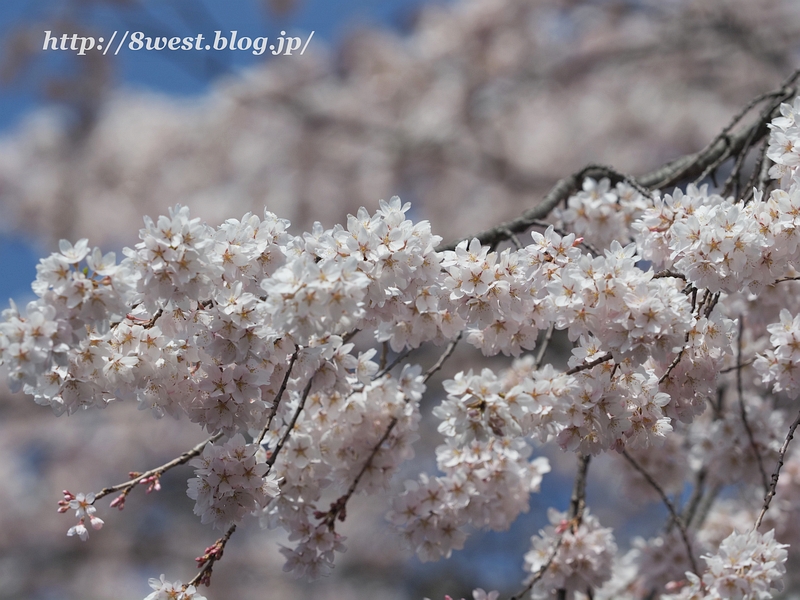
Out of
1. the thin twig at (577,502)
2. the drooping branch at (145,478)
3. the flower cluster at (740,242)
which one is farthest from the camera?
the thin twig at (577,502)

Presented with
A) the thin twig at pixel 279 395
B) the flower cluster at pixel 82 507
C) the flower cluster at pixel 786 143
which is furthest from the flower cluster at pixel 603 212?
the flower cluster at pixel 82 507

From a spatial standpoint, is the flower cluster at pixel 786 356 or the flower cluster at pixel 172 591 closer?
the flower cluster at pixel 172 591

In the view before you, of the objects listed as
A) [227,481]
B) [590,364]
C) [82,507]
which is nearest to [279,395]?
[227,481]

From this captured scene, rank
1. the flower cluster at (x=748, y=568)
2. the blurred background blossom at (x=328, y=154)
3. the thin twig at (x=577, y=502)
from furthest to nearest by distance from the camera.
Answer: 1. the blurred background blossom at (x=328, y=154)
2. the thin twig at (x=577, y=502)
3. the flower cluster at (x=748, y=568)

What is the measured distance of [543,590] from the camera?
1851 millimetres

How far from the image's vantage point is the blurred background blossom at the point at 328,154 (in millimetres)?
6559

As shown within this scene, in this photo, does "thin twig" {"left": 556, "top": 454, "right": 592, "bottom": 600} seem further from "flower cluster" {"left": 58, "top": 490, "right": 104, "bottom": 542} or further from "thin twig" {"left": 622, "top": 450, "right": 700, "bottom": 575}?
"flower cluster" {"left": 58, "top": 490, "right": 104, "bottom": 542}

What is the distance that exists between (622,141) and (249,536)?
19.4 ft

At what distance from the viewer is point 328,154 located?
276 inches

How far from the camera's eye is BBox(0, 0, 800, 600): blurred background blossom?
656 cm

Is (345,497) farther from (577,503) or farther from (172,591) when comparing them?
(577,503)

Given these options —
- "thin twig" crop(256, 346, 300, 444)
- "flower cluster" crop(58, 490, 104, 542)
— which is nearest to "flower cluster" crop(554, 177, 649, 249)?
"thin twig" crop(256, 346, 300, 444)

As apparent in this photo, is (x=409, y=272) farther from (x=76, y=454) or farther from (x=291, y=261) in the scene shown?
(x=76, y=454)

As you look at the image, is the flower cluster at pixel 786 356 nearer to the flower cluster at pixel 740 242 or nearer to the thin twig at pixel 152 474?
the flower cluster at pixel 740 242
